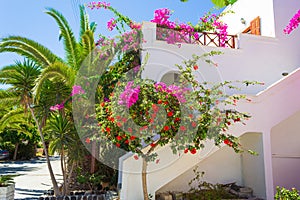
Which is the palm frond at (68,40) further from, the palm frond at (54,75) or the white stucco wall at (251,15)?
the white stucco wall at (251,15)

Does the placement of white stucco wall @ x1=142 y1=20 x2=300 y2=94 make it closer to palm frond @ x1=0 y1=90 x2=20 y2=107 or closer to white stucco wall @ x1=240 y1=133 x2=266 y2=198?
white stucco wall @ x1=240 y1=133 x2=266 y2=198

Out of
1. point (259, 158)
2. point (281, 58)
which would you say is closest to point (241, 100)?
point (259, 158)

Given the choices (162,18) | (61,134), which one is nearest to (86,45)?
(162,18)

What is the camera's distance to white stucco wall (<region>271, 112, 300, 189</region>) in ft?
31.7

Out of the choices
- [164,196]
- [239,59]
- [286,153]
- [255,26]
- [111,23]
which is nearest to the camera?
[164,196]

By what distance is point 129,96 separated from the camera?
5.68m

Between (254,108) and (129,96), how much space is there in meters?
4.30

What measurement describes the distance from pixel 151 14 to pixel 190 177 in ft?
21.4

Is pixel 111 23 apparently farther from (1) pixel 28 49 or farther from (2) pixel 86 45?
(1) pixel 28 49

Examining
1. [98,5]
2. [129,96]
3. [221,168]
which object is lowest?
[221,168]

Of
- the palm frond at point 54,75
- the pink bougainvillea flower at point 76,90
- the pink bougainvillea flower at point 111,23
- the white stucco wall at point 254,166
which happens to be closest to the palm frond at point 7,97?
the palm frond at point 54,75

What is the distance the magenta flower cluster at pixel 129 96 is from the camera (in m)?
5.68

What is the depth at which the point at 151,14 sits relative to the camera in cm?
1083

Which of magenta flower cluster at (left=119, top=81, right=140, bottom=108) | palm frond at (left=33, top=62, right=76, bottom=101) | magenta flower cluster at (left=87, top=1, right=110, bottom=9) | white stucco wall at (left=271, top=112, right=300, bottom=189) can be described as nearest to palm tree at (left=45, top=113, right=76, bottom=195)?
palm frond at (left=33, top=62, right=76, bottom=101)
